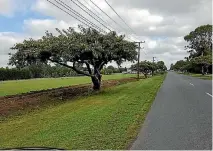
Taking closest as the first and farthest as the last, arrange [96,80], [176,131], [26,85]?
[176,131]
[96,80]
[26,85]

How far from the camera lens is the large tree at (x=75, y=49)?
23.1 meters

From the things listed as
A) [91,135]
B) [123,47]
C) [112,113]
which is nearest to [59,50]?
[123,47]

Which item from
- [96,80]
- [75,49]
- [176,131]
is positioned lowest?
[176,131]

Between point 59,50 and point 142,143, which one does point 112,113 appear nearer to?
point 142,143

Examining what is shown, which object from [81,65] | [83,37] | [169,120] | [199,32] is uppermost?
[199,32]

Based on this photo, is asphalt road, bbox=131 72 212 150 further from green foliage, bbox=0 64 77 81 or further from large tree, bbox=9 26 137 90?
green foliage, bbox=0 64 77 81

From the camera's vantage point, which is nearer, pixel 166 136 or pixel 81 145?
pixel 81 145

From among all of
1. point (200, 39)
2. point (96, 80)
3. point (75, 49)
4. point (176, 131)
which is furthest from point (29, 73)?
point (176, 131)

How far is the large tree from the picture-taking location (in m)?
23.1

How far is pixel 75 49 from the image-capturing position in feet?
75.3

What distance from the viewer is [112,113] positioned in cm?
1290

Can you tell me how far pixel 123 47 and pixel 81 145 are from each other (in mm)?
18343

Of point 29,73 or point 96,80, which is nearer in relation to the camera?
point 96,80

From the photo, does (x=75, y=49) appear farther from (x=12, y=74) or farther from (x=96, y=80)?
(x=12, y=74)
